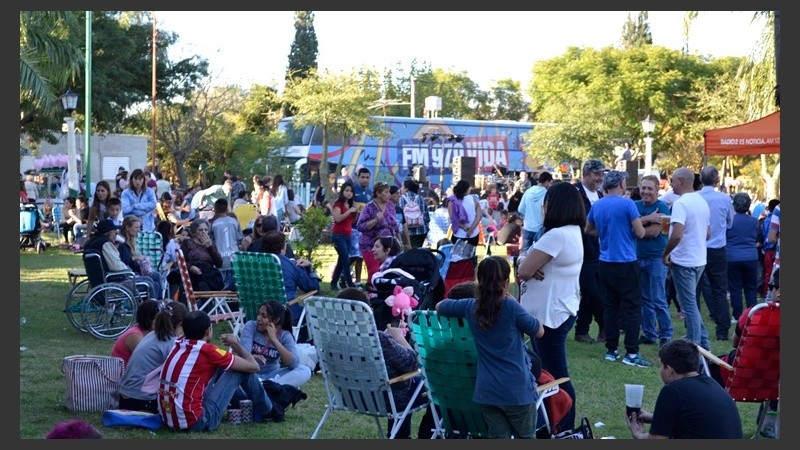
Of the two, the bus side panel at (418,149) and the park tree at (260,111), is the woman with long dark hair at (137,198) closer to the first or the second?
the bus side panel at (418,149)

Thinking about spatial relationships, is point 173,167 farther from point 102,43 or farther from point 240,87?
point 102,43

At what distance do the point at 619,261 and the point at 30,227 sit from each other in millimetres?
16553

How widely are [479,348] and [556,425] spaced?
85cm

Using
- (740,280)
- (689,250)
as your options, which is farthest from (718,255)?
(689,250)

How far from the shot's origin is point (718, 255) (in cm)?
1096

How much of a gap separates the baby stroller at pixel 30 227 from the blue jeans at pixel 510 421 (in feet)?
61.8

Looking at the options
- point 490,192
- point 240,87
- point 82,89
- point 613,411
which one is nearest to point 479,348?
point 613,411

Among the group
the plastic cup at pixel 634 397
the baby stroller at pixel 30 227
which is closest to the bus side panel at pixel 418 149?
the baby stroller at pixel 30 227

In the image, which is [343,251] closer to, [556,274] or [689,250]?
[689,250]

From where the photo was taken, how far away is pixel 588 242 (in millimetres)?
10523

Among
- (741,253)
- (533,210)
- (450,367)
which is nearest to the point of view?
(450,367)

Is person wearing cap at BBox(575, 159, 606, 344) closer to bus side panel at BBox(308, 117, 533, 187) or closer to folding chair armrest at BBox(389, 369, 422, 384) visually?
folding chair armrest at BBox(389, 369, 422, 384)

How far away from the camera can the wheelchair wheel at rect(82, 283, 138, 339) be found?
11.0 meters

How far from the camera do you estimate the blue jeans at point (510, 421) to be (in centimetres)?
A: 546
